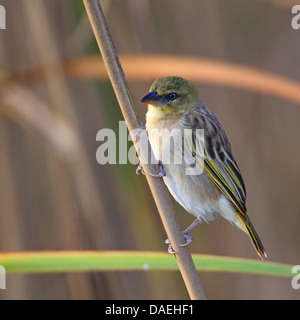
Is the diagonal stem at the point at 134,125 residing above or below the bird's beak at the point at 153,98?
below

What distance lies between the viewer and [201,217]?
A: 7.64 ft

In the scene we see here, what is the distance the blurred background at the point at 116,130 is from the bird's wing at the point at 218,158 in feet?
0.68

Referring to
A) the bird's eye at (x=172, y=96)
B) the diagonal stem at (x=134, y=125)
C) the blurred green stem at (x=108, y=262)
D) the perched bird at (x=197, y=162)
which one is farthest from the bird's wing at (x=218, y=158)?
the blurred green stem at (x=108, y=262)

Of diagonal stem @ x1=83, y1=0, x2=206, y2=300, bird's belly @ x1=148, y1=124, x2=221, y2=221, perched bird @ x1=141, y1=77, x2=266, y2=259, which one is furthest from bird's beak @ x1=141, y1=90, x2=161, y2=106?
diagonal stem @ x1=83, y1=0, x2=206, y2=300

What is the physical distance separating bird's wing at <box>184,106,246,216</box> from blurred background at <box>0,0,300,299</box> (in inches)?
8.1

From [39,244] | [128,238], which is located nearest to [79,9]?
[128,238]

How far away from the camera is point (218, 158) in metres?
2.25

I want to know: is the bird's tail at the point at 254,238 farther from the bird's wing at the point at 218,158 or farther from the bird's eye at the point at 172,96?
the bird's eye at the point at 172,96

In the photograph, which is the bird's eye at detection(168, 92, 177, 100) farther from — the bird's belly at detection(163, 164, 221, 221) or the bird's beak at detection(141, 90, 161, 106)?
the bird's belly at detection(163, 164, 221, 221)

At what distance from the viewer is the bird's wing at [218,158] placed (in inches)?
86.0

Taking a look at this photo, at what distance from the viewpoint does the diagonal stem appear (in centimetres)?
131

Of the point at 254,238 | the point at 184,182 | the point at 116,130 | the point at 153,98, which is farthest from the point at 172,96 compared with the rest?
the point at 254,238

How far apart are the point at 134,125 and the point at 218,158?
0.93 metres
